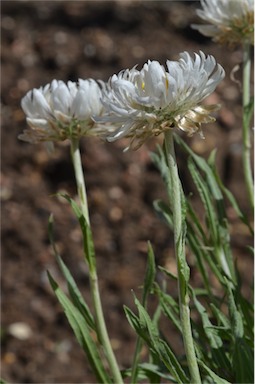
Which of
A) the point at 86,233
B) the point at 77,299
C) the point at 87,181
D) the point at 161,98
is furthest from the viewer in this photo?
the point at 87,181

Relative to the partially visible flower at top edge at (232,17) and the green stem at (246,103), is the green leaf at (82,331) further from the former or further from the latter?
the partially visible flower at top edge at (232,17)

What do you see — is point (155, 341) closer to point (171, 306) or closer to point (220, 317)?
point (220, 317)

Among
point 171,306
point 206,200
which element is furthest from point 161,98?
point 171,306

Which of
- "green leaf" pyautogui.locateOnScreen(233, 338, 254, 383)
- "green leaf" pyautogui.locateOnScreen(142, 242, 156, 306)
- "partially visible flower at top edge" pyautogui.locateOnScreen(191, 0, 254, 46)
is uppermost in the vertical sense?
"partially visible flower at top edge" pyautogui.locateOnScreen(191, 0, 254, 46)

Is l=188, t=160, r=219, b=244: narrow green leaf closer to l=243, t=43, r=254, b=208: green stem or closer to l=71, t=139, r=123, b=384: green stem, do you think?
l=243, t=43, r=254, b=208: green stem

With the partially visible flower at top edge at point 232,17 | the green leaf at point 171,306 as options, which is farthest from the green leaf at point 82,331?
the partially visible flower at top edge at point 232,17

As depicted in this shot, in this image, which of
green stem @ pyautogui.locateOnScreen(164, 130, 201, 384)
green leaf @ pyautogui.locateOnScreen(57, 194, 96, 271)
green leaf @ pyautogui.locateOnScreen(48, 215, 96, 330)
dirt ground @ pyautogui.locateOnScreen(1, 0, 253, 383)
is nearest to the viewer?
green stem @ pyautogui.locateOnScreen(164, 130, 201, 384)

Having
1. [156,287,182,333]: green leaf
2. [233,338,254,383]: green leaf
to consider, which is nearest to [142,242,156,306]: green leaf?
[156,287,182,333]: green leaf

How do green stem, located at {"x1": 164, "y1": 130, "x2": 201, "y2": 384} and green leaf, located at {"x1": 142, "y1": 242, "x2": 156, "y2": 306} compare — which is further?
green leaf, located at {"x1": 142, "y1": 242, "x2": 156, "y2": 306}
